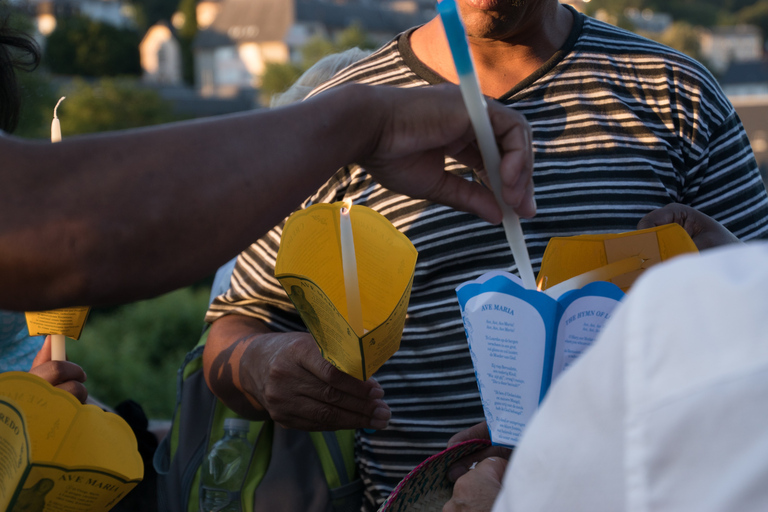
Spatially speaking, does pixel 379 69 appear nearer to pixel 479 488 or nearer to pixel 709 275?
pixel 479 488

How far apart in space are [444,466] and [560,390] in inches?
27.0

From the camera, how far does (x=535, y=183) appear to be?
166 centimetres

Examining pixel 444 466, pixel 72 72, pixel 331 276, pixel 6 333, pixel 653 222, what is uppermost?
pixel 653 222

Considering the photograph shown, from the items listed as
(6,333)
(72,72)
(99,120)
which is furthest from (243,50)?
(6,333)

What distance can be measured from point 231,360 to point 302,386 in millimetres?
311

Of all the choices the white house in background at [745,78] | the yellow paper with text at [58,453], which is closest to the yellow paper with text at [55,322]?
the yellow paper with text at [58,453]

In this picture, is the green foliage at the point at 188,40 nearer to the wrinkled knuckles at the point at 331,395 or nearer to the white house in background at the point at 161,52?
the white house in background at the point at 161,52

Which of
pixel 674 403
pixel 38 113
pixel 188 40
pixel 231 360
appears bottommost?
pixel 188 40

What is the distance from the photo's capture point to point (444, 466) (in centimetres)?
124

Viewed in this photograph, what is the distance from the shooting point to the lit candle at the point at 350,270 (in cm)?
116

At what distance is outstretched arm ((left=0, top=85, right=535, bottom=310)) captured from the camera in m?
0.80

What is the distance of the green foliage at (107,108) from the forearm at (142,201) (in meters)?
19.3

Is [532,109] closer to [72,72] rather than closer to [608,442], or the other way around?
[608,442]

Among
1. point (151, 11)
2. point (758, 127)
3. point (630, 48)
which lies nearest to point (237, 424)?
point (630, 48)
